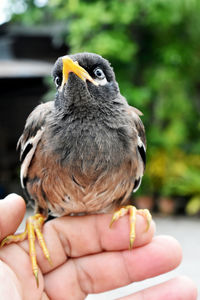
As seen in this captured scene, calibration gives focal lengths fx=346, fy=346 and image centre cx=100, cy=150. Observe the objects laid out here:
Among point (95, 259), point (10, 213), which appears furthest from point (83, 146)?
point (95, 259)

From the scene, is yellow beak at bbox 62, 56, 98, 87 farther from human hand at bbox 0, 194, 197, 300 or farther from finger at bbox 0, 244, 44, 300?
finger at bbox 0, 244, 44, 300

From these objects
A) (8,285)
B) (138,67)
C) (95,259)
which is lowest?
(95,259)

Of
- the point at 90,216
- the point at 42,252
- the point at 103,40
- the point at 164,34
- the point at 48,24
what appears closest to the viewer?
the point at 42,252

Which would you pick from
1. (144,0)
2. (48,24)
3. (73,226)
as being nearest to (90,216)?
(73,226)

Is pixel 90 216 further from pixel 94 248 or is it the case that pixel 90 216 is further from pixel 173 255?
pixel 173 255

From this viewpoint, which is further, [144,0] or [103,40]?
[144,0]

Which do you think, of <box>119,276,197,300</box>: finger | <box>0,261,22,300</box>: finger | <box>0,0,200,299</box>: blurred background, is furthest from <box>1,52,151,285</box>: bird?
<box>0,0,200,299</box>: blurred background

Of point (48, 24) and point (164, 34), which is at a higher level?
point (48, 24)

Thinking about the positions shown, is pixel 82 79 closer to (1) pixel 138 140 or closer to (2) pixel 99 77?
(2) pixel 99 77
